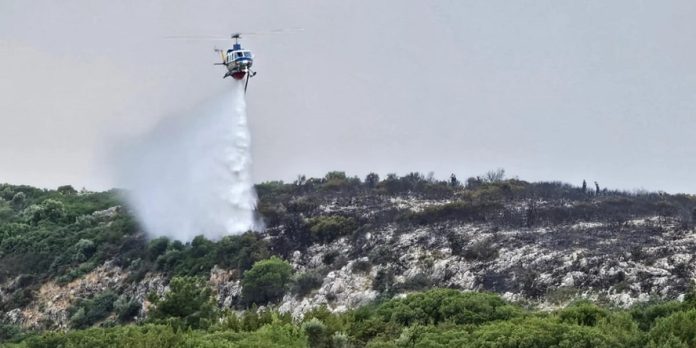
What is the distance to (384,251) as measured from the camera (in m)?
57.0

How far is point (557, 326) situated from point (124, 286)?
39375 mm

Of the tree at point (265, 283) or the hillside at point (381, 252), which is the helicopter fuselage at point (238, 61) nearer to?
the hillside at point (381, 252)

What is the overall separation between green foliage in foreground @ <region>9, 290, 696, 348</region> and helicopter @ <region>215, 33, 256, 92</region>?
3015 cm

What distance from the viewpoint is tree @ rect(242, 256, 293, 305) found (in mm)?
54812

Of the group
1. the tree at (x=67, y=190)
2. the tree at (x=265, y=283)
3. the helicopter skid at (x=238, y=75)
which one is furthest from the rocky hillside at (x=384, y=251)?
the tree at (x=67, y=190)

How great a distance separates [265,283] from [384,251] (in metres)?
7.20

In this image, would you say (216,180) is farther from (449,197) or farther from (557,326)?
(557,326)

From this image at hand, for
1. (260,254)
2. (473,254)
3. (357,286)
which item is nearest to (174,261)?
(260,254)

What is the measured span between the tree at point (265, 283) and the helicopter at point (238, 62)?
65.1 feet

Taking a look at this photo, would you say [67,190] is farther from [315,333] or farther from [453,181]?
[315,333]

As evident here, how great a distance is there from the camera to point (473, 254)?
5341 centimetres

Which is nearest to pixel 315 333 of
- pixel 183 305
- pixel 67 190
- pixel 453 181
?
pixel 183 305

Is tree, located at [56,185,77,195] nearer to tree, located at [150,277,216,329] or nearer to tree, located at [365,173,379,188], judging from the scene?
tree, located at [365,173,379,188]

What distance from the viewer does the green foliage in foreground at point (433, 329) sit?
30938mm
